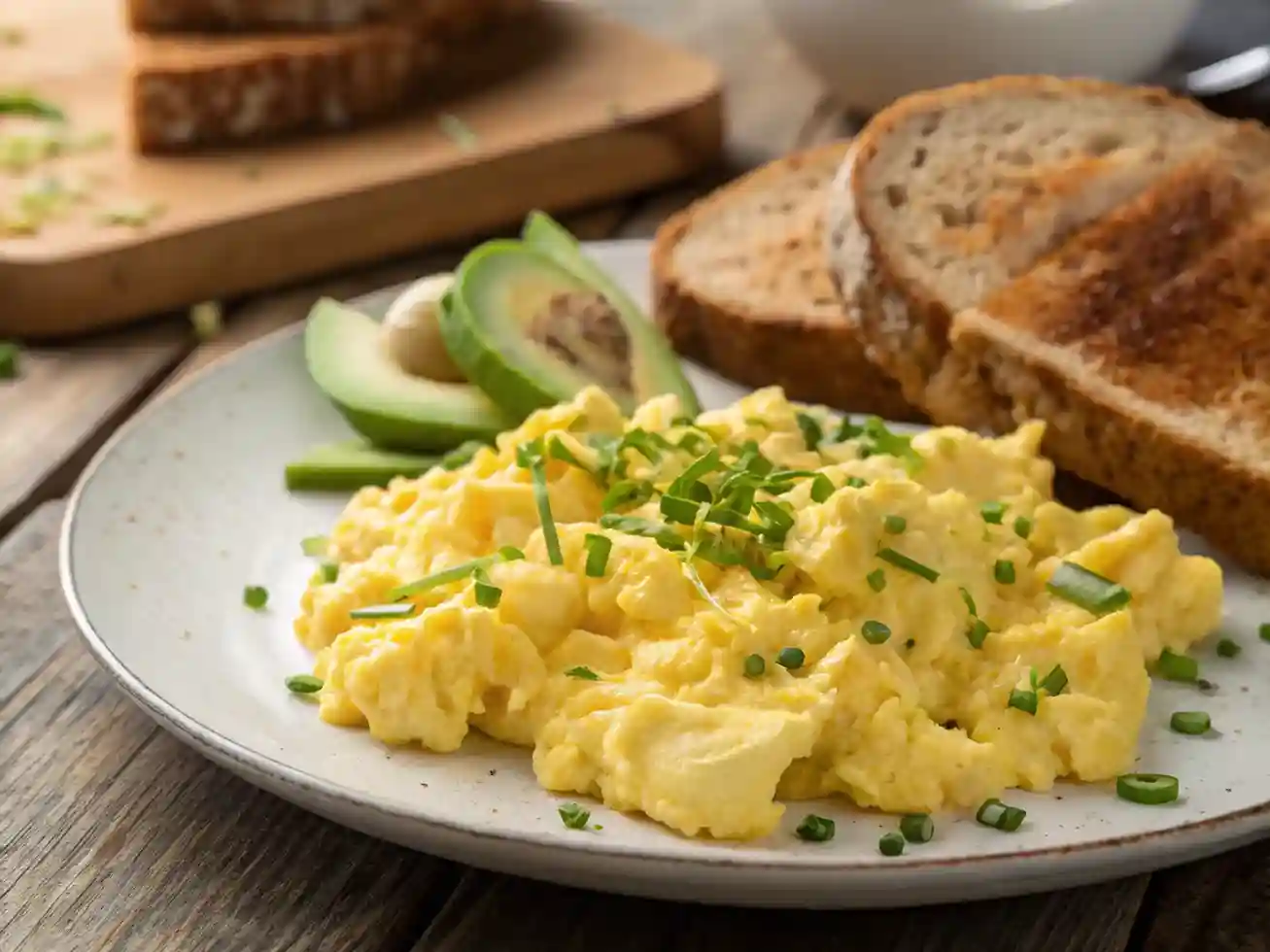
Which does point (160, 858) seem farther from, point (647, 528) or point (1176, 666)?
point (1176, 666)

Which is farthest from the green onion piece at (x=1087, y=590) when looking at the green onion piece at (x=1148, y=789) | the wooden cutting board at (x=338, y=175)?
the wooden cutting board at (x=338, y=175)

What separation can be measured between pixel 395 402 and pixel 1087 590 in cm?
126

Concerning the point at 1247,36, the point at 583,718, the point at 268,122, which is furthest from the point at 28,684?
the point at 1247,36

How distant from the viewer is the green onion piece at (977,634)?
6.11 ft

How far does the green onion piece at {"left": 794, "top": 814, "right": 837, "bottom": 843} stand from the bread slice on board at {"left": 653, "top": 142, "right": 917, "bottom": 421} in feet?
4.54

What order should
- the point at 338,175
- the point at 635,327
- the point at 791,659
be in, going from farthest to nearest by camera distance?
the point at 338,175, the point at 635,327, the point at 791,659

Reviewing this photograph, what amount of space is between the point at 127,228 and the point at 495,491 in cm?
187

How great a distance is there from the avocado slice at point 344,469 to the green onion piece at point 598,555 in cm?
79

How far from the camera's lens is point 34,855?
1936mm

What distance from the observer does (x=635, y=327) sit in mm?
2914

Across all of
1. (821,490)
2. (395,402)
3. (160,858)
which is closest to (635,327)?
(395,402)

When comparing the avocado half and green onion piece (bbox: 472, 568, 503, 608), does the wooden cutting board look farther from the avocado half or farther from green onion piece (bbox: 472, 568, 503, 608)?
green onion piece (bbox: 472, 568, 503, 608)

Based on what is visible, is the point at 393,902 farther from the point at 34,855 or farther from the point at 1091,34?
the point at 1091,34

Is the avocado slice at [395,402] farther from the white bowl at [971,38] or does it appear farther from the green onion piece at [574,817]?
the white bowl at [971,38]
